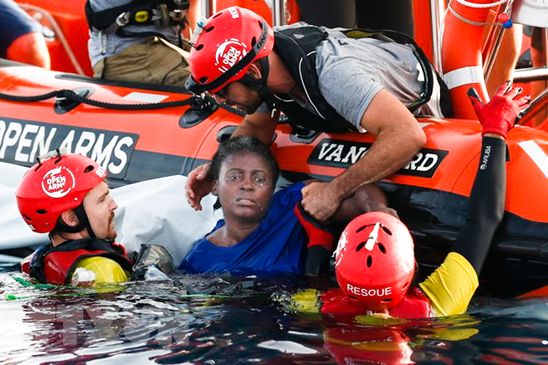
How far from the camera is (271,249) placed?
468 centimetres

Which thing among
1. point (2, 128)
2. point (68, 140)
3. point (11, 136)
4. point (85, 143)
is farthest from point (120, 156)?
point (2, 128)

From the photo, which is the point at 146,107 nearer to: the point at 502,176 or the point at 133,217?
the point at 133,217

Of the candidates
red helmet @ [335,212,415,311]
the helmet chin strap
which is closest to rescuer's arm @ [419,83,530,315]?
→ red helmet @ [335,212,415,311]

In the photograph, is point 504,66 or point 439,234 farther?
point 504,66

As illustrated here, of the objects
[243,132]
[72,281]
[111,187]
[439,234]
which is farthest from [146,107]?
[439,234]

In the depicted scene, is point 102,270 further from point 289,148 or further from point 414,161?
point 414,161

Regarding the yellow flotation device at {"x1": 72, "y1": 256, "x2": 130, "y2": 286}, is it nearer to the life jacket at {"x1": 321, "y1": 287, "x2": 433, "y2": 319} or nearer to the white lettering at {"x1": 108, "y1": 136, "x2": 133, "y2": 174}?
the life jacket at {"x1": 321, "y1": 287, "x2": 433, "y2": 319}

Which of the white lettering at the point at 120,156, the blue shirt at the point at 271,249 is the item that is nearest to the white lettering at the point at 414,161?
the blue shirt at the point at 271,249

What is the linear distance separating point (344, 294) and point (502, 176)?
880 millimetres

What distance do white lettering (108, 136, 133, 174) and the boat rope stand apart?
22 centimetres

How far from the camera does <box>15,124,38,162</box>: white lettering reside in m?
5.91

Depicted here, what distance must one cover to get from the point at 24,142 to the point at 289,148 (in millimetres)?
1888

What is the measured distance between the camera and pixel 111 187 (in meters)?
5.53

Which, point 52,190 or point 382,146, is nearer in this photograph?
point 382,146
